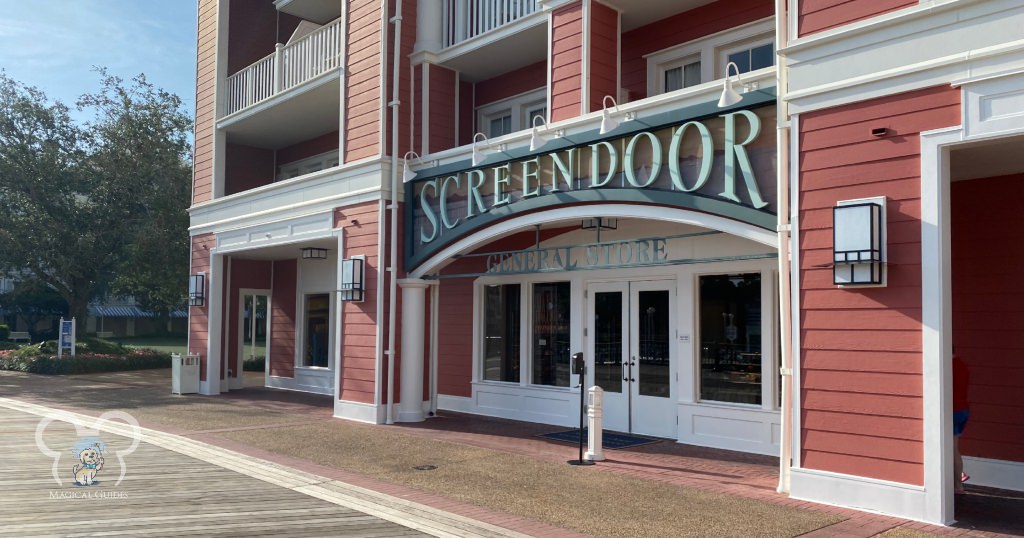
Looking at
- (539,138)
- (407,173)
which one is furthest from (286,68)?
(539,138)

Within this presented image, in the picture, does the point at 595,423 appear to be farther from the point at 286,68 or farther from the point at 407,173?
the point at 286,68

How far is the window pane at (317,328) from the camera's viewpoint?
58.9ft

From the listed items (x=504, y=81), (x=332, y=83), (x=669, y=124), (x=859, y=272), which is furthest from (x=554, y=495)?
(x=332, y=83)

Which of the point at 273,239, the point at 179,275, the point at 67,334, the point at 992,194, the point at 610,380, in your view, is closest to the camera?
the point at 992,194

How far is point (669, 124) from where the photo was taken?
873 centimetres

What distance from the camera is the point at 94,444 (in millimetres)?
10117

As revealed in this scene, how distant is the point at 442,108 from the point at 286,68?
420cm

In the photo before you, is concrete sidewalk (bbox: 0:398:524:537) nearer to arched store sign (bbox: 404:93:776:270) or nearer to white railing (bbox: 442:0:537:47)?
arched store sign (bbox: 404:93:776:270)

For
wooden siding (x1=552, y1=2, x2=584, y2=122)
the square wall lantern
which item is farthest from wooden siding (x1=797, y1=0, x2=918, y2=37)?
wooden siding (x1=552, y1=2, x2=584, y2=122)

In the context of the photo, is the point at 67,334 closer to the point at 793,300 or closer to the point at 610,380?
the point at 610,380

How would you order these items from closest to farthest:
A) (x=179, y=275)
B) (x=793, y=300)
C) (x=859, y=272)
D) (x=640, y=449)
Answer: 1. (x=859, y=272)
2. (x=793, y=300)
3. (x=640, y=449)
4. (x=179, y=275)

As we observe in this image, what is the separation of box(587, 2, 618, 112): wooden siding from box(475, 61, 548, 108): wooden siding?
242cm

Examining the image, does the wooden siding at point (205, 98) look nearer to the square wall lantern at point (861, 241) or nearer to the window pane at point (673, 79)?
the window pane at point (673, 79)

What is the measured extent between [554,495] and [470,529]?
136 centimetres
